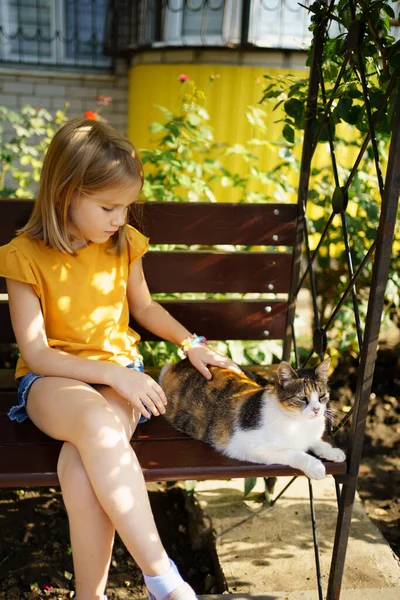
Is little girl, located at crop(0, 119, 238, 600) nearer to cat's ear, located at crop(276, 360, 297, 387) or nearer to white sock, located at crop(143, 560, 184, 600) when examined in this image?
white sock, located at crop(143, 560, 184, 600)

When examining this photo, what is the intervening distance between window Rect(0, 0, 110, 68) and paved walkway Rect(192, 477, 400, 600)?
4.86 m

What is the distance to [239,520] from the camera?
2.40 meters

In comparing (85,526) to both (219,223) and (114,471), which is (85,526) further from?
(219,223)

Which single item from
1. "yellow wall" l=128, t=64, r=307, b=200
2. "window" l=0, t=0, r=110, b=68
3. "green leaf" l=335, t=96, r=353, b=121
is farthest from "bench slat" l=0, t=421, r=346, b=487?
"window" l=0, t=0, r=110, b=68

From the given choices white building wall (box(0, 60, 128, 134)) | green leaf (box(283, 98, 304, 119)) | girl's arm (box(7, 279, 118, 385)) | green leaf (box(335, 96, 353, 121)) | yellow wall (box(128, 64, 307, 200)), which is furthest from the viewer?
white building wall (box(0, 60, 128, 134))

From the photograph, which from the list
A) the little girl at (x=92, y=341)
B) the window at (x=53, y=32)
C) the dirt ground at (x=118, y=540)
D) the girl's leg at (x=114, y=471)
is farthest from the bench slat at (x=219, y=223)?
the window at (x=53, y=32)

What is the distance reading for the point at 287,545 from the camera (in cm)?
228

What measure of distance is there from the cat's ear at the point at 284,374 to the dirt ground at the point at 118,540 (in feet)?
2.80

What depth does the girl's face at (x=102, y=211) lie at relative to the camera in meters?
1.85

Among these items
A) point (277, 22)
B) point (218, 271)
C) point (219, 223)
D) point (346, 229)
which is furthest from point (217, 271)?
point (277, 22)

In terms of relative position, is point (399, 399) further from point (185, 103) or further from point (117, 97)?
point (117, 97)

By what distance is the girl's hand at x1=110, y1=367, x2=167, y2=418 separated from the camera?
5.85 ft

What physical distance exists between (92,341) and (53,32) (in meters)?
5.06

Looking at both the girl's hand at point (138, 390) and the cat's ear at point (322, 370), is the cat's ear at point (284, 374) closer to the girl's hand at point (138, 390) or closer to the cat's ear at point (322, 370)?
the cat's ear at point (322, 370)
